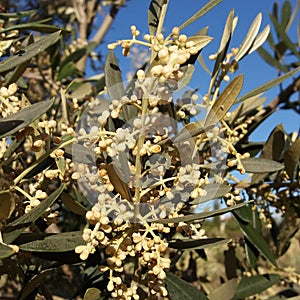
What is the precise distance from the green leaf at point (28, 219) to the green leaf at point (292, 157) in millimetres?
588

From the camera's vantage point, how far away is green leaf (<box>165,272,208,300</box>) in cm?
85

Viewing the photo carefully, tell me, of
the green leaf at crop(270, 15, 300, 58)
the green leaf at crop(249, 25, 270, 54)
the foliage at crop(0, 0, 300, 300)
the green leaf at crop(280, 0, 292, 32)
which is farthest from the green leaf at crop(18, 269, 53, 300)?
the green leaf at crop(280, 0, 292, 32)

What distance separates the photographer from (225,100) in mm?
796

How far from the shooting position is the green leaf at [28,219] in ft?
2.15

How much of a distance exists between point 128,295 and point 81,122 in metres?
0.43

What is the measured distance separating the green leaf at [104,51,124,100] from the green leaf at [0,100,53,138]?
24cm

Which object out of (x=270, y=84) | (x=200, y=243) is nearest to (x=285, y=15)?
(x=270, y=84)

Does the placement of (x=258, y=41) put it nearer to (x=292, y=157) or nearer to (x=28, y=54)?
(x=292, y=157)

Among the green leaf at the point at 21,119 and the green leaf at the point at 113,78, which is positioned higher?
the green leaf at the point at 113,78

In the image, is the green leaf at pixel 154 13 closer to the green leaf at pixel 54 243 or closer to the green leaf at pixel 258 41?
the green leaf at pixel 258 41

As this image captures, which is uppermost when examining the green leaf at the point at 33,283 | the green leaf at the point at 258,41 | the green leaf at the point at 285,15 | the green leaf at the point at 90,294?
the green leaf at the point at 285,15

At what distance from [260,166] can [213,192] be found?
0.55ft

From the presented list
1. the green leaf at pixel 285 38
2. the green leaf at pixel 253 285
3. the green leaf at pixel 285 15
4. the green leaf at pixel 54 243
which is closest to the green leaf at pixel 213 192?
the green leaf at pixel 54 243

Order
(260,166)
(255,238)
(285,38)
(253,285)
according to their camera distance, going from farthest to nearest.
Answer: (285,38)
(253,285)
(255,238)
(260,166)
